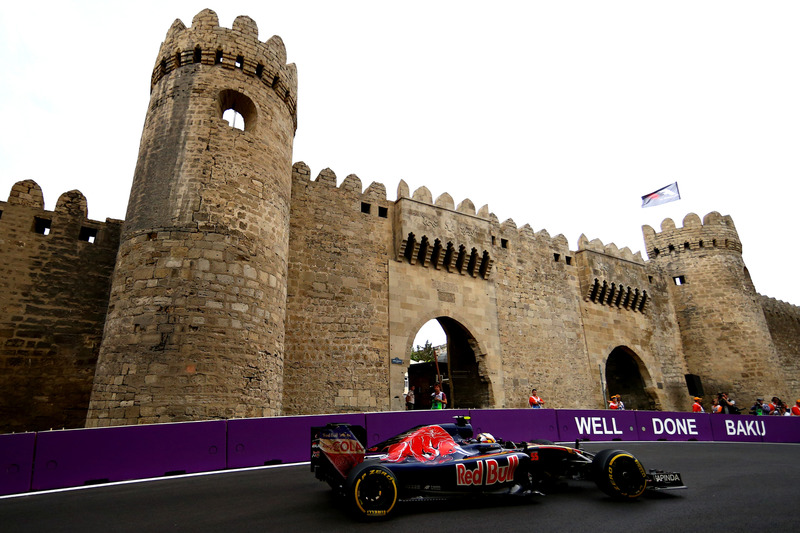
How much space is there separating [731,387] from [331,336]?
62.8ft

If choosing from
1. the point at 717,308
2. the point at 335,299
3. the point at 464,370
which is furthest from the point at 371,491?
the point at 717,308

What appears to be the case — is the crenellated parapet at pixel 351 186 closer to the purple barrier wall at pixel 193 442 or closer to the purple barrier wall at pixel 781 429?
the purple barrier wall at pixel 193 442

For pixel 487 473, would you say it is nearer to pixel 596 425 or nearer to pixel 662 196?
pixel 596 425

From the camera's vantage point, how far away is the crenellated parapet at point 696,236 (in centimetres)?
2348

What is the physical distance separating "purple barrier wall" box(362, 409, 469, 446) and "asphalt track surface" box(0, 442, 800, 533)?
2494mm

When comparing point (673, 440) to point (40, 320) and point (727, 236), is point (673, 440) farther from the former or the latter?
point (40, 320)

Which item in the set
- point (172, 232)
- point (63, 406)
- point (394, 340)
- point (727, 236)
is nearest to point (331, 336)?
point (394, 340)

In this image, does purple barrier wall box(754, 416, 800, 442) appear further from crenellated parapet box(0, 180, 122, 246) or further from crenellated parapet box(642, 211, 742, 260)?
crenellated parapet box(0, 180, 122, 246)

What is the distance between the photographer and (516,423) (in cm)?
1105

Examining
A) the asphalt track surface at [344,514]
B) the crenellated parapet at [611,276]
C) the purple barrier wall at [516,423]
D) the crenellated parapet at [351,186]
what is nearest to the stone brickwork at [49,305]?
the crenellated parapet at [351,186]

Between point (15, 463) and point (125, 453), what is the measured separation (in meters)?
1.29

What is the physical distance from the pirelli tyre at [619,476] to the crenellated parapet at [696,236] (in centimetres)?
2196

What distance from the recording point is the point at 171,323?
30.3ft

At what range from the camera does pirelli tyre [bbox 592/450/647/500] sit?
5391 millimetres
